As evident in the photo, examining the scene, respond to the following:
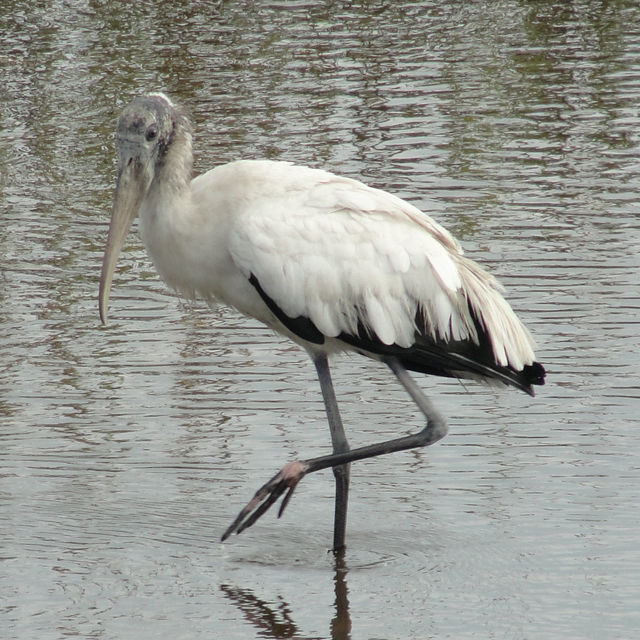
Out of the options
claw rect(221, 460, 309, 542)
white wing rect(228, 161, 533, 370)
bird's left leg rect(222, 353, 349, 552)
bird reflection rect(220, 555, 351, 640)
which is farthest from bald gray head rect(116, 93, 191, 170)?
bird reflection rect(220, 555, 351, 640)

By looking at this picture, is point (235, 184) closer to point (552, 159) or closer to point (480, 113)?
point (552, 159)

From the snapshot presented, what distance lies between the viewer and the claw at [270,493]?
222 inches

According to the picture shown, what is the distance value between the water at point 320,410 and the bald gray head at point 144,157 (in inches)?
38.4

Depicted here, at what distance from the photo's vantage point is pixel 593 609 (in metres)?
5.30

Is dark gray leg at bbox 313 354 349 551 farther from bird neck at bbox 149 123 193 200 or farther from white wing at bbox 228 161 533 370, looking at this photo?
bird neck at bbox 149 123 193 200

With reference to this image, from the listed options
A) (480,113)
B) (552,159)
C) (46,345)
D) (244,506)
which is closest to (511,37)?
(480,113)

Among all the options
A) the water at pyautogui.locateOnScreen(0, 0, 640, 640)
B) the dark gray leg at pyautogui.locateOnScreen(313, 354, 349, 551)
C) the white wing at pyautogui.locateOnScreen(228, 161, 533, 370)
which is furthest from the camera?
the dark gray leg at pyautogui.locateOnScreen(313, 354, 349, 551)

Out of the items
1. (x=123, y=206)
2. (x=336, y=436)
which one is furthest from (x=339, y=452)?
(x=123, y=206)

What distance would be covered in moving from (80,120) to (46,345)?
5022mm

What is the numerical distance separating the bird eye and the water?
4.70ft

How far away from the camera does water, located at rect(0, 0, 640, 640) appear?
5.46m

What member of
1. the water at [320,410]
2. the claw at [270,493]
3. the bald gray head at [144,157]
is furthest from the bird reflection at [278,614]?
the bald gray head at [144,157]

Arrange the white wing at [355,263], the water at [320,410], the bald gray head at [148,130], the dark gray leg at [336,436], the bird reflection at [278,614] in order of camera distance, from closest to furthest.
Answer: the bird reflection at [278,614], the water at [320,410], the white wing at [355,263], the bald gray head at [148,130], the dark gray leg at [336,436]

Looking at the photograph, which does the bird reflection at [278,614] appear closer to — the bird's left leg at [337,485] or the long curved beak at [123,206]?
the bird's left leg at [337,485]
